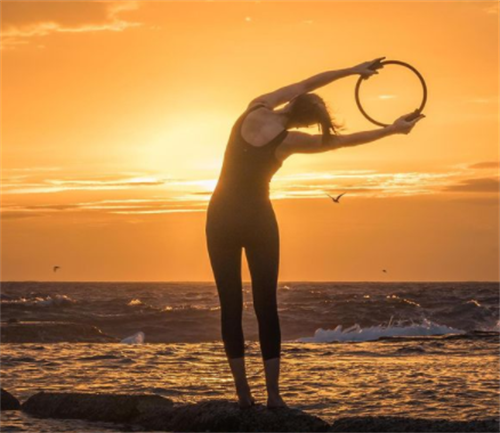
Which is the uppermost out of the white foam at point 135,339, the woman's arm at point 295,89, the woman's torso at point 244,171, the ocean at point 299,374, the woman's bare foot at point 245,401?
the woman's arm at point 295,89

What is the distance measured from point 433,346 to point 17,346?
25.1 feet

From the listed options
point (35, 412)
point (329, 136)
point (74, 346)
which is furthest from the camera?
point (74, 346)

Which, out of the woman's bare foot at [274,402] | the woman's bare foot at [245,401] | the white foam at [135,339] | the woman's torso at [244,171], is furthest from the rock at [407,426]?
the white foam at [135,339]

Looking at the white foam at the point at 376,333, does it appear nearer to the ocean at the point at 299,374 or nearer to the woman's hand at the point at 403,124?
the ocean at the point at 299,374

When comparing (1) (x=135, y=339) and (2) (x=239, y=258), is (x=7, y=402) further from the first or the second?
(1) (x=135, y=339)

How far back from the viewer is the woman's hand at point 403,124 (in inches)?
248

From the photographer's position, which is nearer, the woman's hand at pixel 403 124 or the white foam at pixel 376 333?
the woman's hand at pixel 403 124

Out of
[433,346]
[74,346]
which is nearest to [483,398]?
[433,346]

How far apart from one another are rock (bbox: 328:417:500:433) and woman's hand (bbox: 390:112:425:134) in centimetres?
206

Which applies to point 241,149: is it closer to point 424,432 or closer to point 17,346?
point 424,432

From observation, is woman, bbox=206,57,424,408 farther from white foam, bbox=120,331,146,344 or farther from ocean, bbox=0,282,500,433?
white foam, bbox=120,331,146,344

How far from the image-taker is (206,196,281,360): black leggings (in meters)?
7.07

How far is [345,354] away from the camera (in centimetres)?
1647

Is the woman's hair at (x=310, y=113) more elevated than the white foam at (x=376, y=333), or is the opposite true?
the woman's hair at (x=310, y=113)
